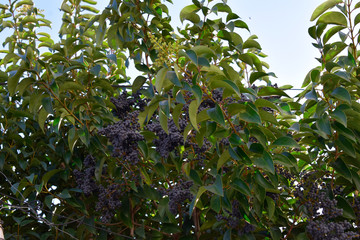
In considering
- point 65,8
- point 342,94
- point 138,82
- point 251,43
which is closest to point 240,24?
point 251,43

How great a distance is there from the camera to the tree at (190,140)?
Result: 1.53 m

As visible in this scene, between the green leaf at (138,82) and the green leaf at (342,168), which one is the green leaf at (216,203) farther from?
the green leaf at (138,82)

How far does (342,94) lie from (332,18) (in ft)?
1.30

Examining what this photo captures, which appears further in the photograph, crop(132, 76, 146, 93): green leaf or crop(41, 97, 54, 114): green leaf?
crop(132, 76, 146, 93): green leaf

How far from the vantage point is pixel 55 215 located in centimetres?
208

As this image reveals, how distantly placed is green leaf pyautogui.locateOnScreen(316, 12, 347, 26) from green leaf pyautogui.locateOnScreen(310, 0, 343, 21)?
2 cm

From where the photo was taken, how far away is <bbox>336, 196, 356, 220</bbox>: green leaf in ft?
5.97

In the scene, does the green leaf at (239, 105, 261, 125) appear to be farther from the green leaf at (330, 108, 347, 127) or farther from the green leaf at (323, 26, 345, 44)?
the green leaf at (323, 26, 345, 44)

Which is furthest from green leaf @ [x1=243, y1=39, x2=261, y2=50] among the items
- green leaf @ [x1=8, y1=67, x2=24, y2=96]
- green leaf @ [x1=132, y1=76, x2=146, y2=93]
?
green leaf @ [x1=8, y1=67, x2=24, y2=96]

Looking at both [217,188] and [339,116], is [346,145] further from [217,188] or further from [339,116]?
[217,188]

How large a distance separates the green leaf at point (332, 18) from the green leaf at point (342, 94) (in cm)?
36

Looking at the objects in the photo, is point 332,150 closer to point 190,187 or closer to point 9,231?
point 190,187

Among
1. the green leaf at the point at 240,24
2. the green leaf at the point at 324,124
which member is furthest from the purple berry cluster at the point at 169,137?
the green leaf at the point at 240,24

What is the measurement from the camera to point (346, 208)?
1839mm
